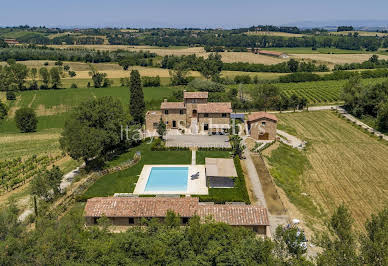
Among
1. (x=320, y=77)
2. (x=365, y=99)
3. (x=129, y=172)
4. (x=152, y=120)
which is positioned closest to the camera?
(x=129, y=172)

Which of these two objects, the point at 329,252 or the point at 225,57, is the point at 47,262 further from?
the point at 225,57

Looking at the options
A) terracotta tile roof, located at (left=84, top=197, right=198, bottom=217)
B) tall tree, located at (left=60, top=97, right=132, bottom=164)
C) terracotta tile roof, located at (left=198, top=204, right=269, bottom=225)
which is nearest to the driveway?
tall tree, located at (left=60, top=97, right=132, bottom=164)

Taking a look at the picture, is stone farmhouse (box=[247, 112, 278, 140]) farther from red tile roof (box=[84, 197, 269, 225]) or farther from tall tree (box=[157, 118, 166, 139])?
red tile roof (box=[84, 197, 269, 225])

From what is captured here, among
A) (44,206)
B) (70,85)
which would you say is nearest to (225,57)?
(70,85)

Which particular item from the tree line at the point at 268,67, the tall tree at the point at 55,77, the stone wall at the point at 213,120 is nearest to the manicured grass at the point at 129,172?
the stone wall at the point at 213,120

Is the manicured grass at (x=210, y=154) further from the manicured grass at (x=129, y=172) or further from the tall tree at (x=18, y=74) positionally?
the tall tree at (x=18, y=74)

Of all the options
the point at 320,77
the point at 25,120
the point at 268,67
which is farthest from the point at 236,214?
the point at 268,67

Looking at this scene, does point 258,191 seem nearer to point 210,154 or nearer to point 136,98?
point 210,154
